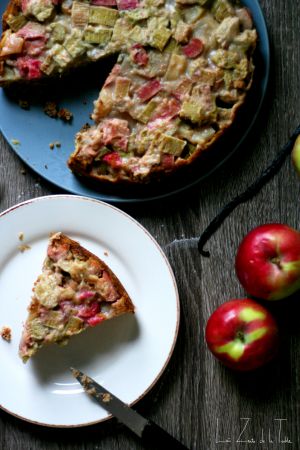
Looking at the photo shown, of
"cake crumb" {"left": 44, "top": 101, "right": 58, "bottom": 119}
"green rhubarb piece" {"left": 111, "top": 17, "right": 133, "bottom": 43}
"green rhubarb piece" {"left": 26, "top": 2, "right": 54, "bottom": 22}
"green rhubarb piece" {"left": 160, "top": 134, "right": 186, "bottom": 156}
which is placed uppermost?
"green rhubarb piece" {"left": 26, "top": 2, "right": 54, "bottom": 22}

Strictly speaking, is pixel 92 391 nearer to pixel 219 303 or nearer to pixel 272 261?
pixel 219 303

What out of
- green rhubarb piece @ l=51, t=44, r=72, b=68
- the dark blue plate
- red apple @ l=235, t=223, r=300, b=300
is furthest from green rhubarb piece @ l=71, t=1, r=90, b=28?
red apple @ l=235, t=223, r=300, b=300

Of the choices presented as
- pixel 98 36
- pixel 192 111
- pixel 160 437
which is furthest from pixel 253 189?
pixel 160 437

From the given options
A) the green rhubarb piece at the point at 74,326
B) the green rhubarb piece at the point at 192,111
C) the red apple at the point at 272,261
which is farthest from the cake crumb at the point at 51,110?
the red apple at the point at 272,261

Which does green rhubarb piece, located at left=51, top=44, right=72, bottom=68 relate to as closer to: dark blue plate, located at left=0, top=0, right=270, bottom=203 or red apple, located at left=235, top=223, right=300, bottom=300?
dark blue plate, located at left=0, top=0, right=270, bottom=203

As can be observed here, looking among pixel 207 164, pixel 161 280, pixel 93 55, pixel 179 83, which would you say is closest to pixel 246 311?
pixel 161 280

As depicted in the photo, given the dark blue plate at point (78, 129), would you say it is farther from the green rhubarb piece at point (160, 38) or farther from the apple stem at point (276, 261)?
the apple stem at point (276, 261)

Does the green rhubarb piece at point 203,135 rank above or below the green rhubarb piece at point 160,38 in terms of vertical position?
below
